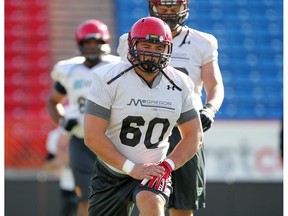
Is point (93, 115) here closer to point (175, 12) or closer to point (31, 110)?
point (175, 12)

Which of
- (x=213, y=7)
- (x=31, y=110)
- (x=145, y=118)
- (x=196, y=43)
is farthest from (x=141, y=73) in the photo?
(x=213, y=7)

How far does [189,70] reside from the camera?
236 inches

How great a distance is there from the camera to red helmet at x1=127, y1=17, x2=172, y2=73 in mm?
5062

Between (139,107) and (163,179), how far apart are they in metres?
0.48

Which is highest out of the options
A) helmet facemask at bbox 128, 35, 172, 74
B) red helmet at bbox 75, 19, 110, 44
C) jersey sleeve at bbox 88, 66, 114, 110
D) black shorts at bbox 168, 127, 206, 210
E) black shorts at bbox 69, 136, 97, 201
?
helmet facemask at bbox 128, 35, 172, 74

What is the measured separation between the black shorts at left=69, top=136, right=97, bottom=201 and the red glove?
9.27ft

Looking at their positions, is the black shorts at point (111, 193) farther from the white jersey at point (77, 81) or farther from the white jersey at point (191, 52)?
the white jersey at point (77, 81)

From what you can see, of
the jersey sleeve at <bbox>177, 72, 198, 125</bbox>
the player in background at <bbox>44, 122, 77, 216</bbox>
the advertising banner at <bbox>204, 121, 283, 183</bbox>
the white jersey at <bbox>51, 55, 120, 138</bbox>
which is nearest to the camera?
the jersey sleeve at <bbox>177, 72, 198, 125</bbox>

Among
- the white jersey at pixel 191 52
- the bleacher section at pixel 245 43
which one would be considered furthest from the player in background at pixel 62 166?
the bleacher section at pixel 245 43

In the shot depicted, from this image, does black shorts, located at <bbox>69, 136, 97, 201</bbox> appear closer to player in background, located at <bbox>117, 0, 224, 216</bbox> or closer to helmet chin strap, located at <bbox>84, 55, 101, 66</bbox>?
helmet chin strap, located at <bbox>84, 55, 101, 66</bbox>

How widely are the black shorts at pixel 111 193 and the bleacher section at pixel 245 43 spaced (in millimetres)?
9440

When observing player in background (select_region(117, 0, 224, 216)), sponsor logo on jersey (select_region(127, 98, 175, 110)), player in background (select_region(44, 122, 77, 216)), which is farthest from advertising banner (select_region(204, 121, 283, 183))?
sponsor logo on jersey (select_region(127, 98, 175, 110))

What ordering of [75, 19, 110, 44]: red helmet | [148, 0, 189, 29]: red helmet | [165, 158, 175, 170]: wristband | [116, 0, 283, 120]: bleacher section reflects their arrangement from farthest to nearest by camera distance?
[116, 0, 283, 120]: bleacher section → [75, 19, 110, 44]: red helmet → [148, 0, 189, 29]: red helmet → [165, 158, 175, 170]: wristband

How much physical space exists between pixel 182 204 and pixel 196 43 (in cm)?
121
